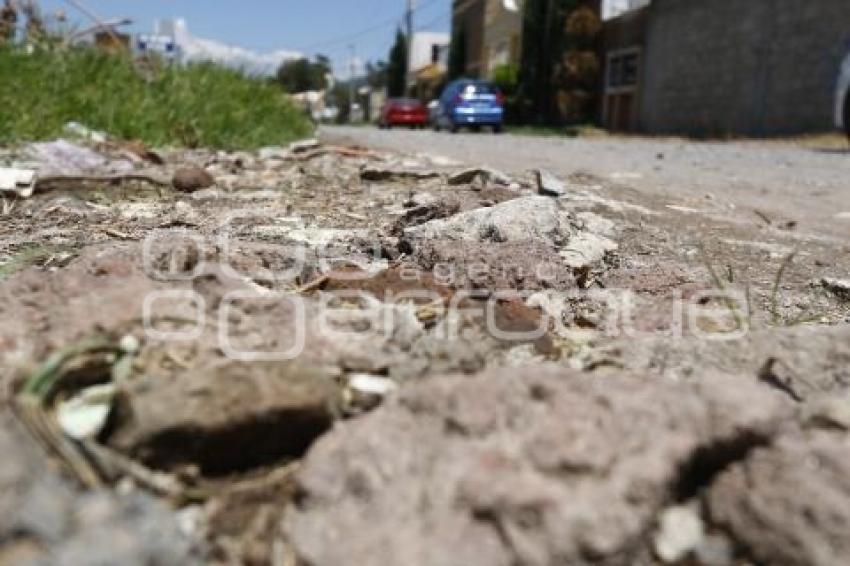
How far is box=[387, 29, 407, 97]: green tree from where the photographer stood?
2068 inches

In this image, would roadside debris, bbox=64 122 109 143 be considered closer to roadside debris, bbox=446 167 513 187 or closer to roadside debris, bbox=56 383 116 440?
roadside debris, bbox=446 167 513 187

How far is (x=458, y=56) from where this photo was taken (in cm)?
4169

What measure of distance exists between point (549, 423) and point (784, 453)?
281 millimetres

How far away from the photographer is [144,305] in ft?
4.09

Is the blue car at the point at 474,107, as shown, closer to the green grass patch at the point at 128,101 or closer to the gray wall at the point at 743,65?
the gray wall at the point at 743,65

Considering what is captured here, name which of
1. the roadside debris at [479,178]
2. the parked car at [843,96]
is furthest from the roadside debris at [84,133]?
the parked car at [843,96]

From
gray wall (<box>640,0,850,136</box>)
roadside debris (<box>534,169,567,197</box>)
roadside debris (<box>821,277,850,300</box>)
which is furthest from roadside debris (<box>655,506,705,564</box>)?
gray wall (<box>640,0,850,136</box>)

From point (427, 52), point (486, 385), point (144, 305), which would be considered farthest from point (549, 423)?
point (427, 52)

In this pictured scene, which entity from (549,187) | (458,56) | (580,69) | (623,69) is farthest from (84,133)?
(458,56)

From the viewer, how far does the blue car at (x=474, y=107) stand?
22422 mm

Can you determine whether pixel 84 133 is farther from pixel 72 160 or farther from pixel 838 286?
pixel 838 286

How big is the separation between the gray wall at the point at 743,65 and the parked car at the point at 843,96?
2.94 metres

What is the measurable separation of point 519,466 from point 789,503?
31 centimetres

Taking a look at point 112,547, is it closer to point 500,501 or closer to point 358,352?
point 500,501
